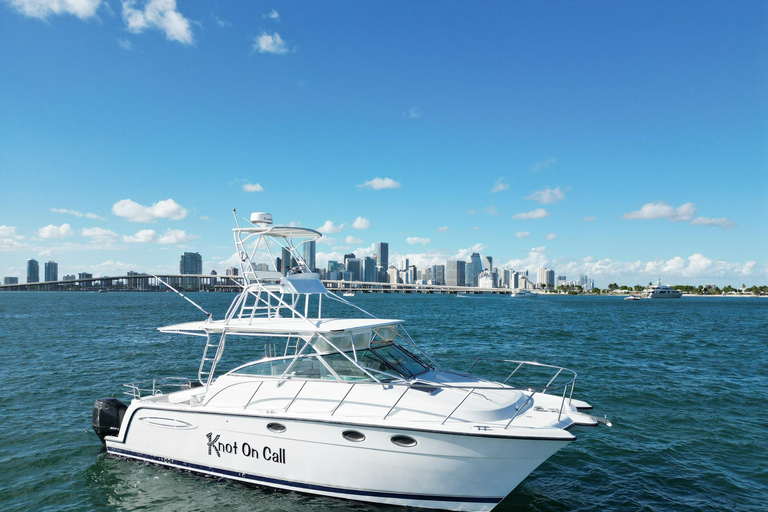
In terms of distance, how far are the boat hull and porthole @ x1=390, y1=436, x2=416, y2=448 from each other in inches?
2.0

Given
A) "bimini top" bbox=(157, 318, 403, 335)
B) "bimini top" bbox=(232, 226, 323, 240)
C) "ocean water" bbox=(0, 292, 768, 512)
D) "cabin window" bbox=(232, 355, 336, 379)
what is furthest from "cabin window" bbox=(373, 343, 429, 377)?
"bimini top" bbox=(232, 226, 323, 240)

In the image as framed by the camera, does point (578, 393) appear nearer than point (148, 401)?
No

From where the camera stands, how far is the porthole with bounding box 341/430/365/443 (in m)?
7.18

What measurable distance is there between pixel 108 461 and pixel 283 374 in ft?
15.6

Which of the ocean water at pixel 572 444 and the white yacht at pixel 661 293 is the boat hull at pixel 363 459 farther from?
the white yacht at pixel 661 293

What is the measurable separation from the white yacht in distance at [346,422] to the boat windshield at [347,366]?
1.0 inches

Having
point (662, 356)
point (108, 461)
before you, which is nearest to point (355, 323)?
point (108, 461)

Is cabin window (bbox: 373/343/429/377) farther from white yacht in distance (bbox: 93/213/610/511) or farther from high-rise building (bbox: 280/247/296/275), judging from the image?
high-rise building (bbox: 280/247/296/275)

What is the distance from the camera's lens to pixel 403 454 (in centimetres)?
705

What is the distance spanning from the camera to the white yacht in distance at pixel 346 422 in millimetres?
6953

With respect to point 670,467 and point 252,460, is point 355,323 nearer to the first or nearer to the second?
point 252,460

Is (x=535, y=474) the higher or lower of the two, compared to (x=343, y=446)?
lower

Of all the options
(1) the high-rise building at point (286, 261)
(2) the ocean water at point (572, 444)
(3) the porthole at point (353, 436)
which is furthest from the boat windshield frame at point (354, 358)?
(1) the high-rise building at point (286, 261)

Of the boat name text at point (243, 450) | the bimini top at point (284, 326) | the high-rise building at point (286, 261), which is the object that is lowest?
the boat name text at point (243, 450)
